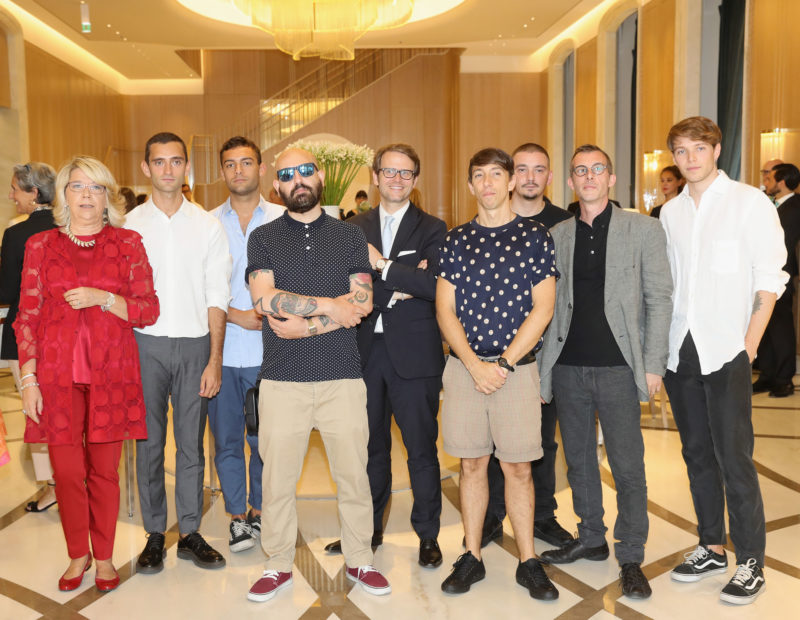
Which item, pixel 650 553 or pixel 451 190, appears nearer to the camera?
pixel 650 553

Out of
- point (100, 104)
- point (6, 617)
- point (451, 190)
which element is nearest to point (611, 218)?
point (6, 617)

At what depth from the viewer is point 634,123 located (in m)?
10.9

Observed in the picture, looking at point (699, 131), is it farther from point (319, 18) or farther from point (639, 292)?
point (319, 18)

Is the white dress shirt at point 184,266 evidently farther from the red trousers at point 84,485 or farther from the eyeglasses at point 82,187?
the red trousers at point 84,485

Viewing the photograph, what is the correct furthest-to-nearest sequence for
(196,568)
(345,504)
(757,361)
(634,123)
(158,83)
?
1. (158,83)
2. (634,123)
3. (757,361)
4. (196,568)
5. (345,504)

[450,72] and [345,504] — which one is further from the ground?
[450,72]

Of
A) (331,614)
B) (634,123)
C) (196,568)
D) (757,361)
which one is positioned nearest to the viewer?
(331,614)

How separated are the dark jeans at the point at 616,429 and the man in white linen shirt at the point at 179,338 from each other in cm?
160

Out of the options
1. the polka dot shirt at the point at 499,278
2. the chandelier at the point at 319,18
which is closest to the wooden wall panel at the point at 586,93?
the chandelier at the point at 319,18

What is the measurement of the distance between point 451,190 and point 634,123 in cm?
527

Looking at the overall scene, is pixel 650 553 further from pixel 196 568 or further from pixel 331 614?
pixel 196 568

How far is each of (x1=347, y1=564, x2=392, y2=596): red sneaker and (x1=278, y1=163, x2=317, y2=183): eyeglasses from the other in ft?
5.39

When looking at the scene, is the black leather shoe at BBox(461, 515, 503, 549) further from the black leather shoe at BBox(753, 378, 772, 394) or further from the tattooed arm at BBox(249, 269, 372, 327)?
the black leather shoe at BBox(753, 378, 772, 394)

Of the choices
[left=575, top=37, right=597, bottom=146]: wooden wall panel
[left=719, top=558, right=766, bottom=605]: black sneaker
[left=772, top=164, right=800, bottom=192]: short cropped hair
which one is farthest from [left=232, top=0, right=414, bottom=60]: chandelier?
[left=719, top=558, right=766, bottom=605]: black sneaker
